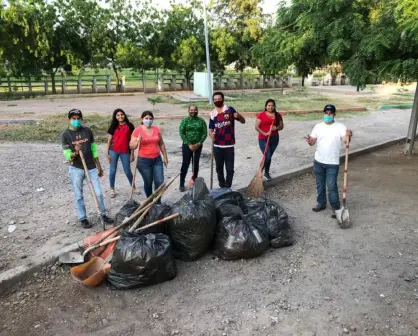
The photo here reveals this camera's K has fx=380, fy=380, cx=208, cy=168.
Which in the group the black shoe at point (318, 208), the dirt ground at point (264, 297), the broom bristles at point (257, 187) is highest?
the broom bristles at point (257, 187)

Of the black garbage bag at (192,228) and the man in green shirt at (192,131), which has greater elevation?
the man in green shirt at (192,131)

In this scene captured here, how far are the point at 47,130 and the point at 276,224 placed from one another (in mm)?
9197

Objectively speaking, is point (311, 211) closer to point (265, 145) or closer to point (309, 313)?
point (265, 145)

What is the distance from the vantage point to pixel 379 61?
6.72 meters

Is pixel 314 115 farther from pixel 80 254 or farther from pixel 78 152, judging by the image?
pixel 80 254

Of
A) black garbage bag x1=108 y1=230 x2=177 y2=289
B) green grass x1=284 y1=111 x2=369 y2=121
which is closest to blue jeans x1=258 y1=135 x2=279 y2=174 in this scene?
black garbage bag x1=108 y1=230 x2=177 y2=289

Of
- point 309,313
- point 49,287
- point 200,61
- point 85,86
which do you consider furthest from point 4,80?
point 309,313

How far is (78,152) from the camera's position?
455 centimetres

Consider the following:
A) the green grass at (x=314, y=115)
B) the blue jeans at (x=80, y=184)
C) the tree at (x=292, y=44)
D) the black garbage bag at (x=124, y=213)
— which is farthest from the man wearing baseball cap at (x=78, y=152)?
the green grass at (x=314, y=115)

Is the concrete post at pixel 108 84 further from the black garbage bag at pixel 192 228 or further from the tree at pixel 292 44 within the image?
the black garbage bag at pixel 192 228

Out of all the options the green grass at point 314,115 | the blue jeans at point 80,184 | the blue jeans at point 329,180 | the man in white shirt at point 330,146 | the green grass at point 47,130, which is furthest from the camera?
the green grass at point 314,115

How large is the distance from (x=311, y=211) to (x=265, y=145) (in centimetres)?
160

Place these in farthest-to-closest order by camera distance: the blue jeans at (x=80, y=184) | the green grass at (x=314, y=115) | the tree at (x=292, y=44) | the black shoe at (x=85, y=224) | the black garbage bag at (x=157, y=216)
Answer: the green grass at (x=314, y=115), the tree at (x=292, y=44), the black shoe at (x=85, y=224), the blue jeans at (x=80, y=184), the black garbage bag at (x=157, y=216)

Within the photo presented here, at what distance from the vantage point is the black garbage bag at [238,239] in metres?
4.09
